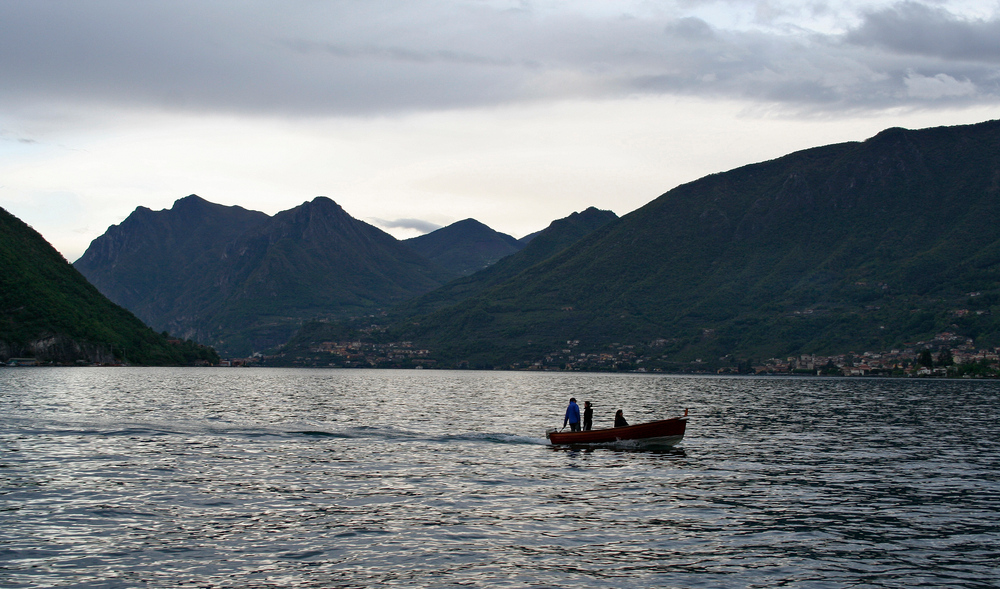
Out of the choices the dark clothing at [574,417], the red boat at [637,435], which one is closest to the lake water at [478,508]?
the red boat at [637,435]

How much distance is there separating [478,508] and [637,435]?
2348 cm

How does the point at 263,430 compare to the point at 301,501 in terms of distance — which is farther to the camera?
the point at 263,430

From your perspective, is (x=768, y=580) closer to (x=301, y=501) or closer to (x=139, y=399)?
(x=301, y=501)

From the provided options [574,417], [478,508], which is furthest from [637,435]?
[478,508]

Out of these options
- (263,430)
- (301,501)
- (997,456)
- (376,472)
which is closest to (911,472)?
(997,456)

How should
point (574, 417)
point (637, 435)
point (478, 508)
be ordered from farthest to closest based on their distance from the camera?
point (574, 417) < point (637, 435) < point (478, 508)

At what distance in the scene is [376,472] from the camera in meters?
39.3

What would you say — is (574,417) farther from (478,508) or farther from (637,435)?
(478,508)

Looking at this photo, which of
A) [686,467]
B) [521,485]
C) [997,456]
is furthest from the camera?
[997,456]

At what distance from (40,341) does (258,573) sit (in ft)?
694

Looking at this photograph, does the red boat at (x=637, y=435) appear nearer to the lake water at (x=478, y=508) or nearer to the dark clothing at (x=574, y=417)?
the lake water at (x=478, y=508)

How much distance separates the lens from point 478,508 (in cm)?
3025

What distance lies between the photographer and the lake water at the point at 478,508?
21.8 meters

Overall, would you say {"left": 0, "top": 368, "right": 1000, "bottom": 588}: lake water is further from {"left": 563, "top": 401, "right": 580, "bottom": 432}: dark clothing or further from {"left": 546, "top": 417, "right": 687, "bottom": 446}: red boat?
{"left": 563, "top": 401, "right": 580, "bottom": 432}: dark clothing
